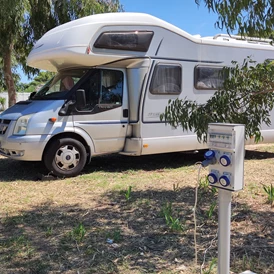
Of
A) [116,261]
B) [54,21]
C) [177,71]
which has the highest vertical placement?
[54,21]

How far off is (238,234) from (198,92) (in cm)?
441

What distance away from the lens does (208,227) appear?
159 inches

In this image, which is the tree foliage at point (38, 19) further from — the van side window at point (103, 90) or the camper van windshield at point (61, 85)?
the van side window at point (103, 90)

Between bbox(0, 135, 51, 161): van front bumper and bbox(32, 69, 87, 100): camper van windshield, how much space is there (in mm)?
862

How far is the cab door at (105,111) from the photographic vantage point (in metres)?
A: 6.81

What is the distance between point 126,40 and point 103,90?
3.34 feet

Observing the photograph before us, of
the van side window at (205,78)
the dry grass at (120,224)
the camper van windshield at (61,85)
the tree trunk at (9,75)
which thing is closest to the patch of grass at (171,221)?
the dry grass at (120,224)

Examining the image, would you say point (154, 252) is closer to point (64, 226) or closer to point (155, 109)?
point (64, 226)

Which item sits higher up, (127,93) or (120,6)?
(120,6)

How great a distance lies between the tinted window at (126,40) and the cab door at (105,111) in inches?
19.7

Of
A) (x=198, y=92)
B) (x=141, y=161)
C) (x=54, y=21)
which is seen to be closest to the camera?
(x=198, y=92)

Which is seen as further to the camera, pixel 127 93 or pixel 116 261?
pixel 127 93

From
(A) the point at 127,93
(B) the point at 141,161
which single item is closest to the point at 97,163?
(B) the point at 141,161

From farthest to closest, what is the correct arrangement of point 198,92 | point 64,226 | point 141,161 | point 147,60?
1. point 141,161
2. point 198,92
3. point 147,60
4. point 64,226
